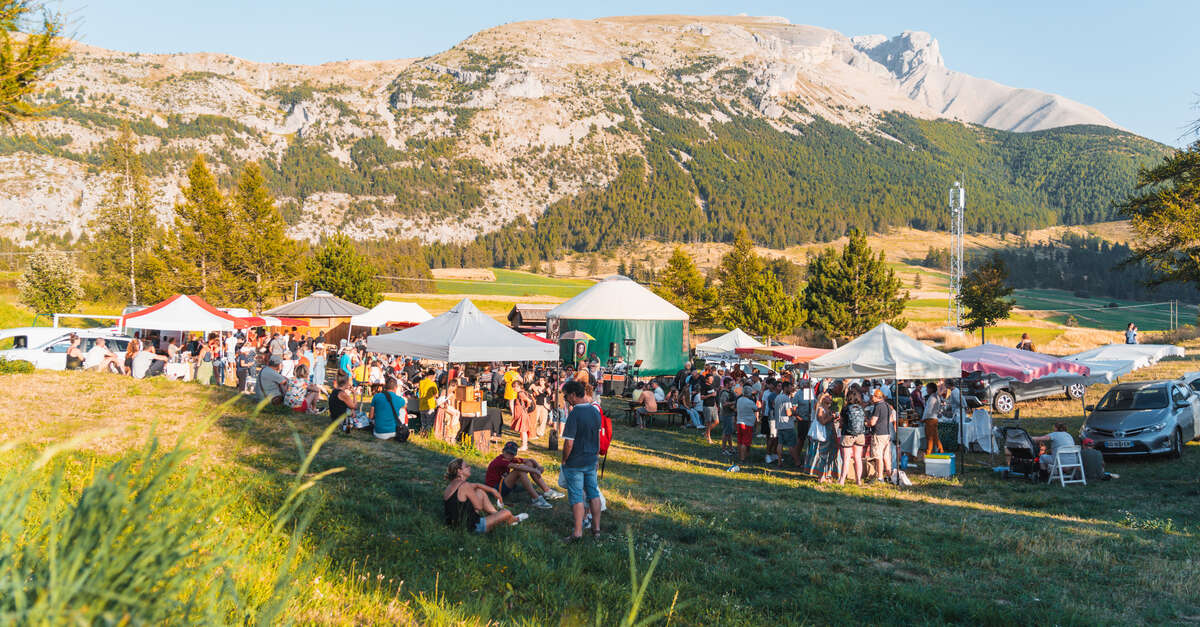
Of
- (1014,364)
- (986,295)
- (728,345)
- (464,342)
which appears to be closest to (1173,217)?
(1014,364)

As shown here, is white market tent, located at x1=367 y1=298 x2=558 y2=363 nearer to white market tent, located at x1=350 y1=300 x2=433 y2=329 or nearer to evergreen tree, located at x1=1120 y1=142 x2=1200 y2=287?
white market tent, located at x1=350 y1=300 x2=433 y2=329

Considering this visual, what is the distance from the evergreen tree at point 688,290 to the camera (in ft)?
188

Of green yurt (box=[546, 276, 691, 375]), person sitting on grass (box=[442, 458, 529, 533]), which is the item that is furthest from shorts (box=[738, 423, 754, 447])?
green yurt (box=[546, 276, 691, 375])

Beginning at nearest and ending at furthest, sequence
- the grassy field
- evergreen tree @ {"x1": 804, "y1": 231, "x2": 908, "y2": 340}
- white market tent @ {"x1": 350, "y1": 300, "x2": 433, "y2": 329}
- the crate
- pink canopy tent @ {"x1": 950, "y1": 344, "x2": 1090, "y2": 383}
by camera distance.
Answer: the grassy field, the crate, pink canopy tent @ {"x1": 950, "y1": 344, "x2": 1090, "y2": 383}, white market tent @ {"x1": 350, "y1": 300, "x2": 433, "y2": 329}, evergreen tree @ {"x1": 804, "y1": 231, "x2": 908, "y2": 340}

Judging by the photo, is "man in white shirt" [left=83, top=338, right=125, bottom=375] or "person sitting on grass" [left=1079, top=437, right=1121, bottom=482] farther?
"man in white shirt" [left=83, top=338, right=125, bottom=375]

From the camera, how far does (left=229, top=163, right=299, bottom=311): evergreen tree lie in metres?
46.1

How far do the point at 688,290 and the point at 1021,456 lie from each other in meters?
46.5

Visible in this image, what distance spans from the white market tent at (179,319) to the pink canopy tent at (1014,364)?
806 inches

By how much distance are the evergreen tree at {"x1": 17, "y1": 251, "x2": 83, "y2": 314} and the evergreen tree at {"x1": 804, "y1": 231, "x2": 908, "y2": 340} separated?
53.3 m

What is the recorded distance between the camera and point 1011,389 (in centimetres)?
2177

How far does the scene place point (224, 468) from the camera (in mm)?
7320

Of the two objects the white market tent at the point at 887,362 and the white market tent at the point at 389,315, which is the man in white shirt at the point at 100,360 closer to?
the white market tent at the point at 389,315

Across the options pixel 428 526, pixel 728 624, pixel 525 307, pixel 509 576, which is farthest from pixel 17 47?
pixel 525 307

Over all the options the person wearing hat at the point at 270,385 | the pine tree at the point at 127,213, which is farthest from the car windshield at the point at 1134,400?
the pine tree at the point at 127,213
